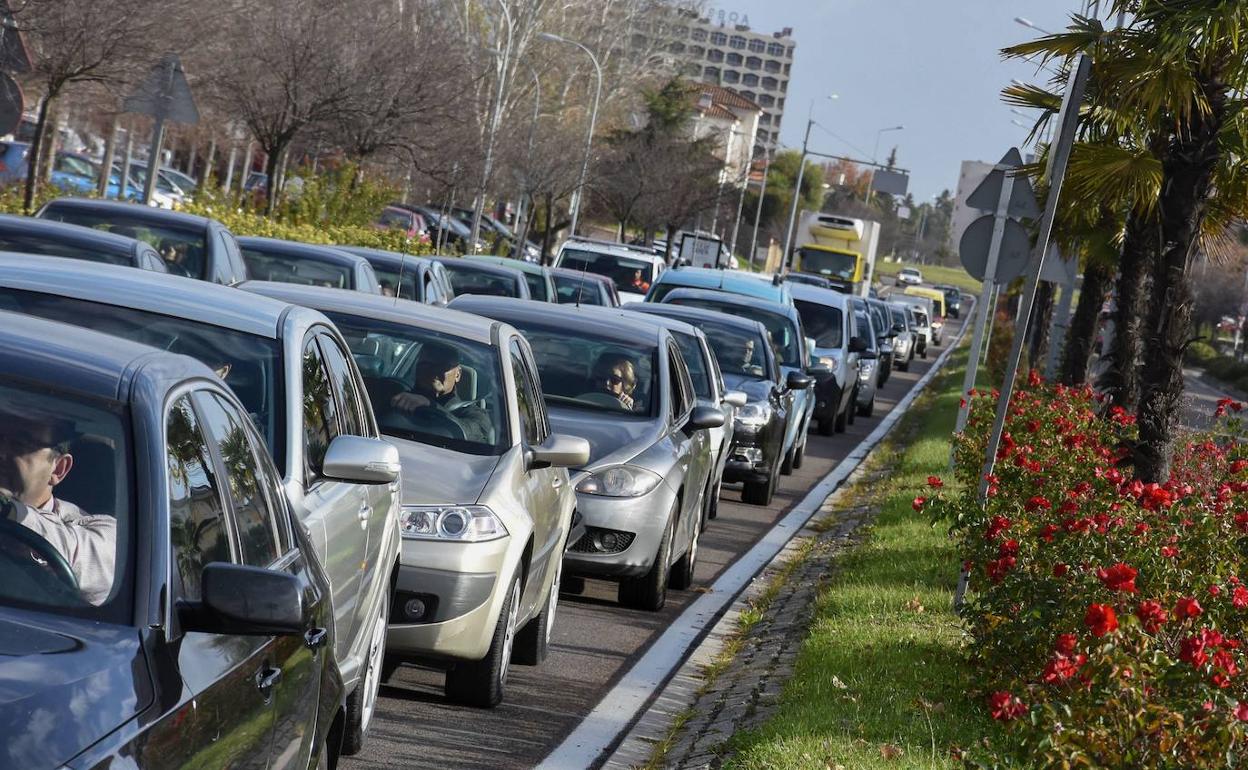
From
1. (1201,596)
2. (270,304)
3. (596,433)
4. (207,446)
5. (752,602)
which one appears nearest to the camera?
(207,446)

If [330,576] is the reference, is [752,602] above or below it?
below

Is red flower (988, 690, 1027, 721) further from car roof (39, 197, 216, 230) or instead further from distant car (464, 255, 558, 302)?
distant car (464, 255, 558, 302)

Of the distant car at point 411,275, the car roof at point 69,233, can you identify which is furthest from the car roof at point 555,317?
the distant car at point 411,275

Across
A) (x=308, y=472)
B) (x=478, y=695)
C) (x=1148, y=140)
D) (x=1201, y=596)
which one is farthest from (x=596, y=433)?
(x=1148, y=140)

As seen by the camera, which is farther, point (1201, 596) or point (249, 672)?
point (1201, 596)

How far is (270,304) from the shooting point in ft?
21.4

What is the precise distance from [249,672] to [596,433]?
7426mm

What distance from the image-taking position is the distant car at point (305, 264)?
53.9ft

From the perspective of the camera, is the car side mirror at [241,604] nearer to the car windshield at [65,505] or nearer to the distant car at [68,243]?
the car windshield at [65,505]

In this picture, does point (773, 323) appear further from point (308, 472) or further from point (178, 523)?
point (178, 523)

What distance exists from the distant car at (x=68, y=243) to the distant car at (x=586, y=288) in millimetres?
11422

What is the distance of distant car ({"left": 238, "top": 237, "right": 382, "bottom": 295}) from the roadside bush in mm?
6274

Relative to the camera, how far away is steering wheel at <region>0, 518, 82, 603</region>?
3.40 meters

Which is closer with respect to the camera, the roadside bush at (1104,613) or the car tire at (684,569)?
the roadside bush at (1104,613)
